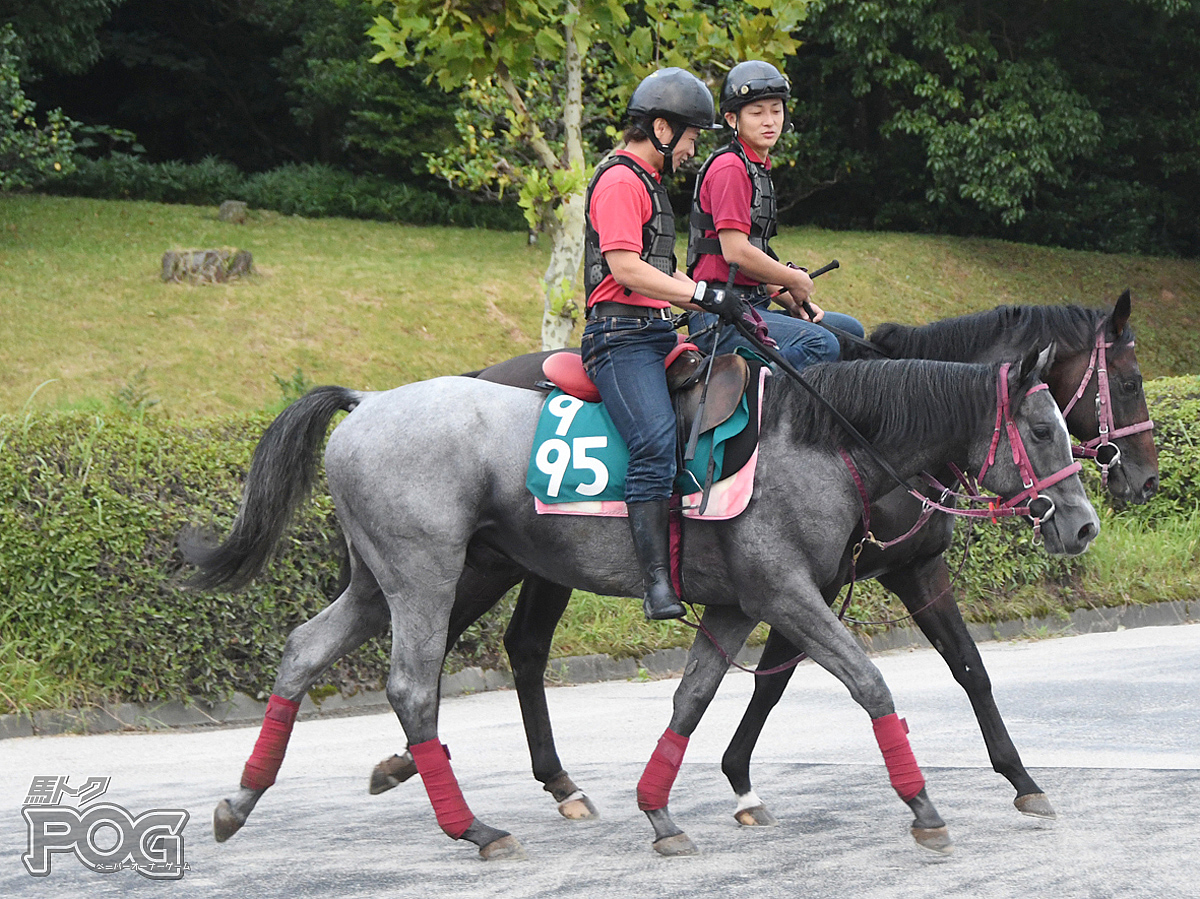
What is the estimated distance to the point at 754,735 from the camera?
217 inches

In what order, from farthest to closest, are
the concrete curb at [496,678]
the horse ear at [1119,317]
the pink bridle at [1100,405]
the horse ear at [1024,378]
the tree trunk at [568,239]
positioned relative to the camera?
1. the tree trunk at [568,239]
2. the concrete curb at [496,678]
3. the pink bridle at [1100,405]
4. the horse ear at [1119,317]
5. the horse ear at [1024,378]

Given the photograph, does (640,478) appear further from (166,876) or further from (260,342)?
(260,342)

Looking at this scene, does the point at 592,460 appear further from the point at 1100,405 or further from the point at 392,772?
the point at 1100,405

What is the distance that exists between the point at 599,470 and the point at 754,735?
1.38 m

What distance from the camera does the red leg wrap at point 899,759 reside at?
4.60 m

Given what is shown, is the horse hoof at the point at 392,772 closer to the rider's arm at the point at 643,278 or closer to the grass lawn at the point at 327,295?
the rider's arm at the point at 643,278

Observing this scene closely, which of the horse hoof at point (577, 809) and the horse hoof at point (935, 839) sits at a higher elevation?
the horse hoof at point (935, 839)

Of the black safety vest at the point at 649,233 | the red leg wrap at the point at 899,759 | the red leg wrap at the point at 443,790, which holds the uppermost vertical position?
the black safety vest at the point at 649,233

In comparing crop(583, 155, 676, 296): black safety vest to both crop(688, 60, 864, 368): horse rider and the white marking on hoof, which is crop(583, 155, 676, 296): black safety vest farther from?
the white marking on hoof

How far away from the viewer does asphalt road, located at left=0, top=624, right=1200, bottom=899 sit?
4.42 meters

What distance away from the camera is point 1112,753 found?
20.6 ft

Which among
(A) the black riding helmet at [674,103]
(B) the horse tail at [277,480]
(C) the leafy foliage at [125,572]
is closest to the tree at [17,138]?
(C) the leafy foliage at [125,572]

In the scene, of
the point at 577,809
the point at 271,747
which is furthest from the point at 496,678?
the point at 271,747

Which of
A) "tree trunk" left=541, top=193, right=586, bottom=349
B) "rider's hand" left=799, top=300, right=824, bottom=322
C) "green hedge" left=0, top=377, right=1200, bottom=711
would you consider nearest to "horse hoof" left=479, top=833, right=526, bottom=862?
"rider's hand" left=799, top=300, right=824, bottom=322
